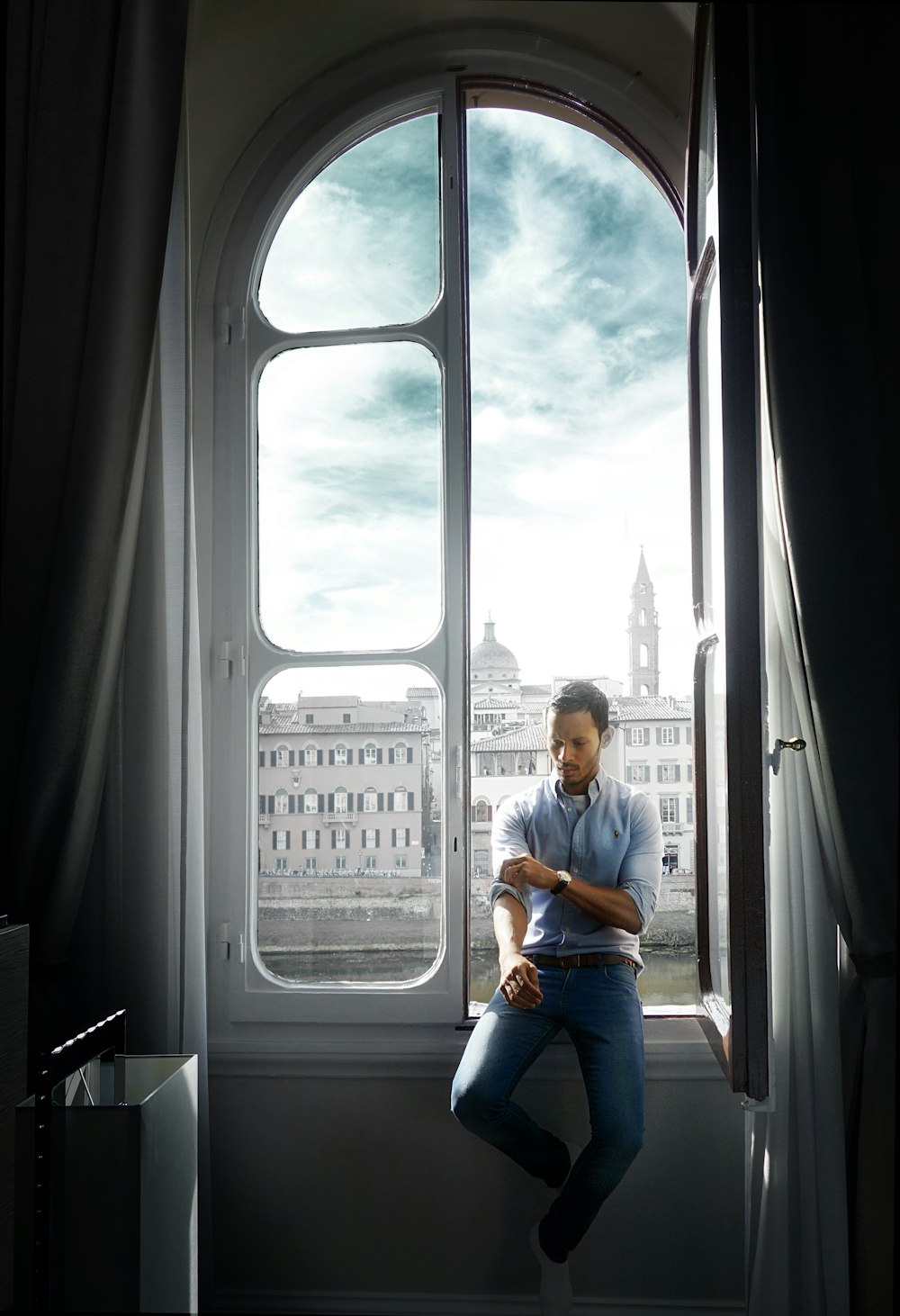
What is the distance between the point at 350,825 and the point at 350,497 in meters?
0.73

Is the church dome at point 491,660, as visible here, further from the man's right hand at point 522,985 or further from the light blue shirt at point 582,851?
the man's right hand at point 522,985

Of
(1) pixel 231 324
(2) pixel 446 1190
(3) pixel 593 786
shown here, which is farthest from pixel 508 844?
(1) pixel 231 324

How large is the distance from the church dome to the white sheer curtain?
→ 642mm

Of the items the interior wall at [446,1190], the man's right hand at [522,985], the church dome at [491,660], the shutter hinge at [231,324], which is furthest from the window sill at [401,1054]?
the shutter hinge at [231,324]

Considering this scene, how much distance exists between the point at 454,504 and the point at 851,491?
0.89 meters

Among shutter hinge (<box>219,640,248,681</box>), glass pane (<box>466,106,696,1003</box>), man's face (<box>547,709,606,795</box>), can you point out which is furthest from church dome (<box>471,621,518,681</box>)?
shutter hinge (<box>219,640,248,681</box>)

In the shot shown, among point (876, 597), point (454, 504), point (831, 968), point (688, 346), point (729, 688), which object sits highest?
point (688, 346)

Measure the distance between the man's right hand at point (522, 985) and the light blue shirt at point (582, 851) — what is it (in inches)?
4.2

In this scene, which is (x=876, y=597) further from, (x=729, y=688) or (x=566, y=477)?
(x=566, y=477)

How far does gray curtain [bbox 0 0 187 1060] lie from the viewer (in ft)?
5.89

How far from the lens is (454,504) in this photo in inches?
84.9

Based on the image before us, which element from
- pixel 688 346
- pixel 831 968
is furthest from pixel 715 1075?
pixel 688 346

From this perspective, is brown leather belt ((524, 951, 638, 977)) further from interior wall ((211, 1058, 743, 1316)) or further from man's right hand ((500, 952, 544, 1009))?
interior wall ((211, 1058, 743, 1316))

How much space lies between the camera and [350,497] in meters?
2.23
